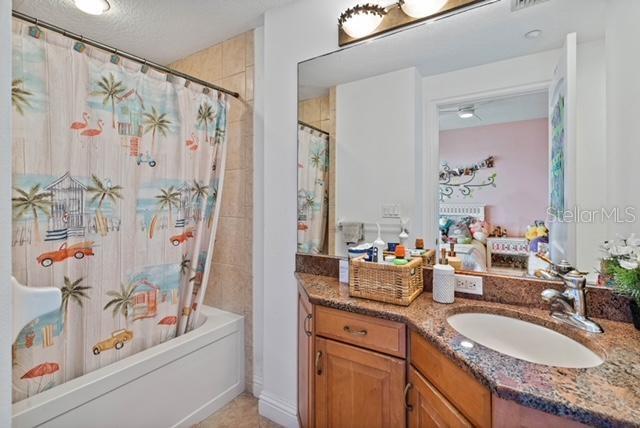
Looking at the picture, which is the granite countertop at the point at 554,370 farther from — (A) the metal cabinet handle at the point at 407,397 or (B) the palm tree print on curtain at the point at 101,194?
(B) the palm tree print on curtain at the point at 101,194

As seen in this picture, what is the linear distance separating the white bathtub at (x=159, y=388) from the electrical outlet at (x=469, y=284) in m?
1.41

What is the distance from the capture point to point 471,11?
137 cm

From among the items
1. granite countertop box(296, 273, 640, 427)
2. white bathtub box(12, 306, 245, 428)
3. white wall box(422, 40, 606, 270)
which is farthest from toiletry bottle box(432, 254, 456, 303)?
white bathtub box(12, 306, 245, 428)

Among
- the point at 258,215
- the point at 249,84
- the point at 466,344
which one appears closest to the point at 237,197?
the point at 258,215

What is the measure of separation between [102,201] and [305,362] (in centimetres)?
125

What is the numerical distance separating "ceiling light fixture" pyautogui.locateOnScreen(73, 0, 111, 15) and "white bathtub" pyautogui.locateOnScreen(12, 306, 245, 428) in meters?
1.97

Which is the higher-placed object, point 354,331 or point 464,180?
point 464,180

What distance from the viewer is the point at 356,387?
121 cm

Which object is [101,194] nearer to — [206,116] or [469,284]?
[206,116]

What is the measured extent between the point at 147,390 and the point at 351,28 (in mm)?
2083

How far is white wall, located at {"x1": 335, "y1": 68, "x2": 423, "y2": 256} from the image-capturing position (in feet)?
5.03

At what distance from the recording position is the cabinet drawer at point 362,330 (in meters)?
1.13

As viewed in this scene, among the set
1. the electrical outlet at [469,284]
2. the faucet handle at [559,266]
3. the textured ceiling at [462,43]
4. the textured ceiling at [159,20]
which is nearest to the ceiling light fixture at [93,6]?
the textured ceiling at [159,20]

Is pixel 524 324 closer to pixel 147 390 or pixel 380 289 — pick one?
pixel 380 289
